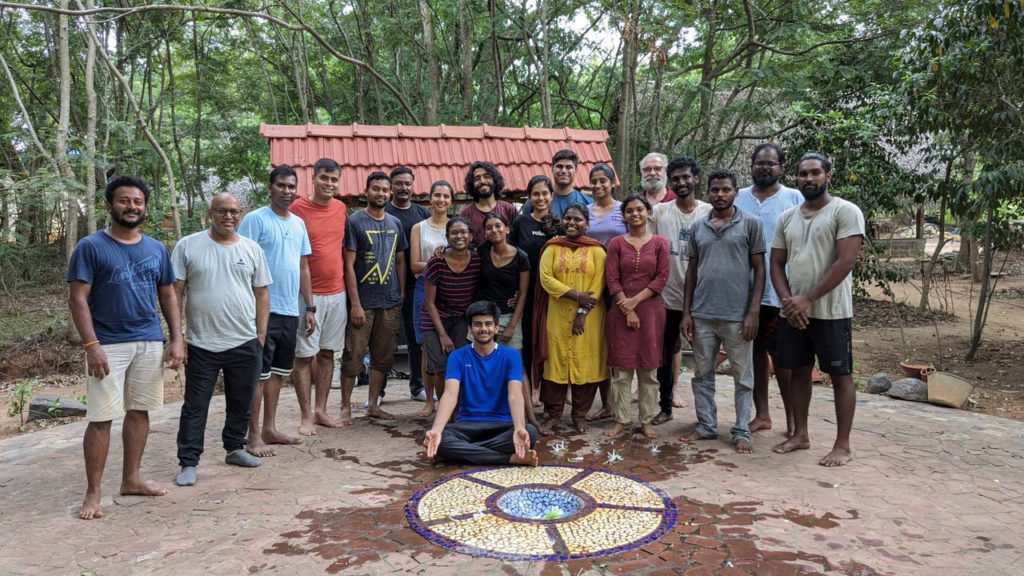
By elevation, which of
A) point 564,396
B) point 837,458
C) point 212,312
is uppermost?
point 212,312

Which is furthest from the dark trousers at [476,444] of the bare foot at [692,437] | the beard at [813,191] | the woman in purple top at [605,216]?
the beard at [813,191]

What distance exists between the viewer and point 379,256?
5039 millimetres

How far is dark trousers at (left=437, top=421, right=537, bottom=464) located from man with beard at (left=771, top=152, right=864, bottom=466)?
177cm

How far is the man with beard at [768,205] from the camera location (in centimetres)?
458

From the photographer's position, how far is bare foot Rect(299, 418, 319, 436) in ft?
16.0

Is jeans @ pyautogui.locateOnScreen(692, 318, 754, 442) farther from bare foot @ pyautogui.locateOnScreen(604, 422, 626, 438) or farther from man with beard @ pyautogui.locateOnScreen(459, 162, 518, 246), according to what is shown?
man with beard @ pyautogui.locateOnScreen(459, 162, 518, 246)

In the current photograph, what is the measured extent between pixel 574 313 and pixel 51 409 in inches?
213

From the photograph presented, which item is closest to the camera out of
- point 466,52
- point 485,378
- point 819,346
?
point 819,346

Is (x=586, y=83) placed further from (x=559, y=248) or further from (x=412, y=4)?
(x=559, y=248)

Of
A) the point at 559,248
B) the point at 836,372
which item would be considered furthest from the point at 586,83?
the point at 836,372

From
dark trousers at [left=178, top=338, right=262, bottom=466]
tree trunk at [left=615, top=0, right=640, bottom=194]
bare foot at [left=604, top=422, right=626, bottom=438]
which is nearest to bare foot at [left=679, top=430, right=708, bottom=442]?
bare foot at [left=604, top=422, right=626, bottom=438]

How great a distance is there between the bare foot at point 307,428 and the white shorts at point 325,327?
0.50 metres

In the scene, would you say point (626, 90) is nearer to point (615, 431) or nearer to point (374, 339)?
point (374, 339)

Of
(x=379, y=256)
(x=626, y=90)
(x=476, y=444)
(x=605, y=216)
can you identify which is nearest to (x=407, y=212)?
(x=379, y=256)
